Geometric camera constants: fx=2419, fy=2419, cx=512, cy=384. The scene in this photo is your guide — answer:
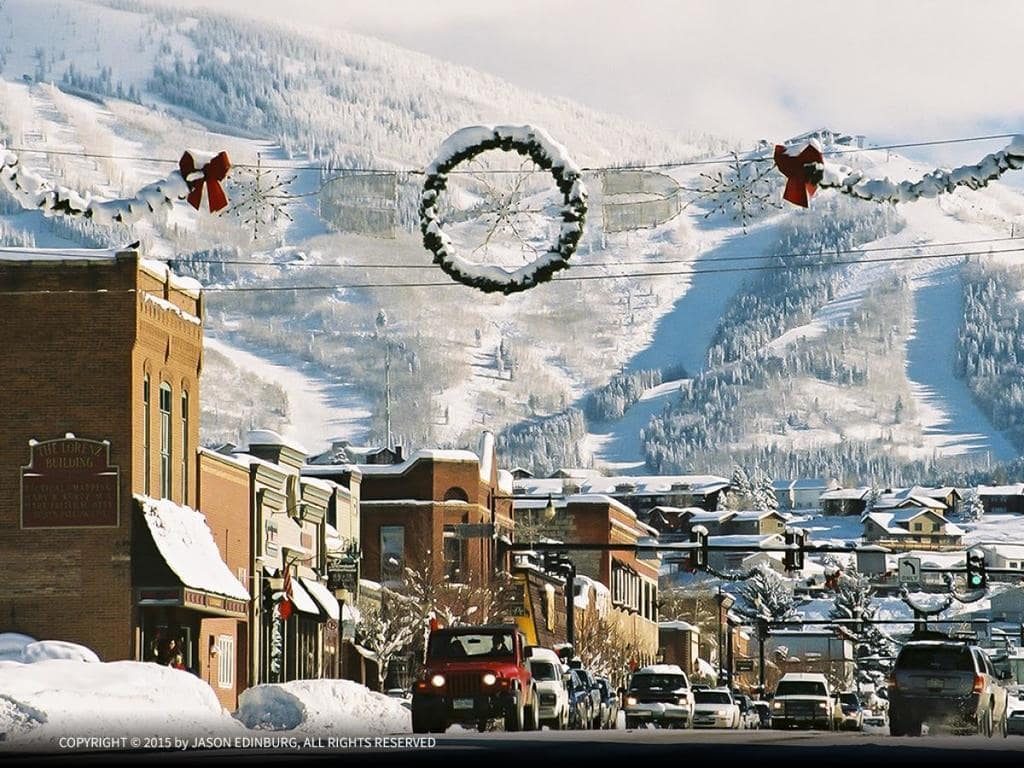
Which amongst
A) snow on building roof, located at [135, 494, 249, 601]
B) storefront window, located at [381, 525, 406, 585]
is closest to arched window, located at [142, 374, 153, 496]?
snow on building roof, located at [135, 494, 249, 601]

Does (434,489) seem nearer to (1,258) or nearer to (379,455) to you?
(379,455)

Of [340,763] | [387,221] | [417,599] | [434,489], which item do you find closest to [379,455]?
[434,489]

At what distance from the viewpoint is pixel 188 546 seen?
6194 centimetres

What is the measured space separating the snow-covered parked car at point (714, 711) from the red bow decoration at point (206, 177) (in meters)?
32.1

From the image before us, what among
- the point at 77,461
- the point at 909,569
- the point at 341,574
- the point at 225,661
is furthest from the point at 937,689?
the point at 909,569

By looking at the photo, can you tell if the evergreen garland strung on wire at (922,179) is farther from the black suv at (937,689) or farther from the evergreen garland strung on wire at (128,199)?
the black suv at (937,689)

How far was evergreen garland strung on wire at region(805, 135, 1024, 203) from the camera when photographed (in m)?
31.8

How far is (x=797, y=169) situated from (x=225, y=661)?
124 ft

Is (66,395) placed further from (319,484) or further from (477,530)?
(477,530)

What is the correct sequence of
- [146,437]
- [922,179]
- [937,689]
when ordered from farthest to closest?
[146,437], [937,689], [922,179]

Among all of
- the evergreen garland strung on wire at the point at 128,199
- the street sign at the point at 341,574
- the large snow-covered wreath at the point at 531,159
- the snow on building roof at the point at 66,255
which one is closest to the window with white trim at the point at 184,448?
the snow on building roof at the point at 66,255

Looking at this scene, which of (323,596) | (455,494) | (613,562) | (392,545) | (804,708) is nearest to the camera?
(804,708)

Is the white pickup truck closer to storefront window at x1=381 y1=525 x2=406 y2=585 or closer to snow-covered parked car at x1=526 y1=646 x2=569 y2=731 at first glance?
snow-covered parked car at x1=526 y1=646 x2=569 y2=731

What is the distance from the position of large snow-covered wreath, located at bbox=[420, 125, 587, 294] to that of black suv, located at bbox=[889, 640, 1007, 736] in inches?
561
